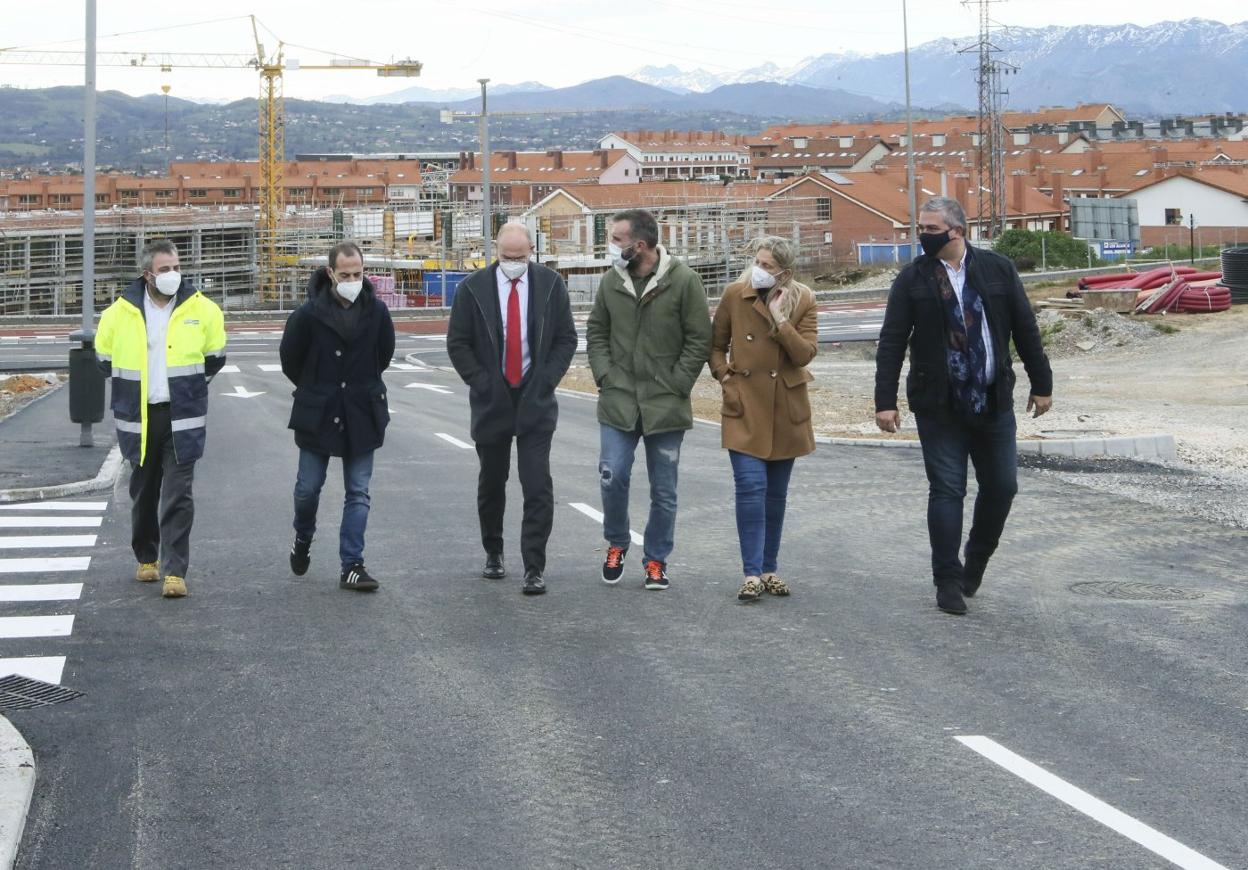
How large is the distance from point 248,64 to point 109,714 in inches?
4917

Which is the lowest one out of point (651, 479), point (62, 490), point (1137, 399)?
point (62, 490)

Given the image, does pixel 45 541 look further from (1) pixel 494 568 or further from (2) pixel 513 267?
(2) pixel 513 267

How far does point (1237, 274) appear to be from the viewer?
42406mm

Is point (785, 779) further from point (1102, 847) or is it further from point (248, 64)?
point (248, 64)

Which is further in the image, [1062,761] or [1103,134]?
[1103,134]

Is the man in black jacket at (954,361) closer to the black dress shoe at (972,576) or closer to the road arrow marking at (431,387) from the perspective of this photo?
the black dress shoe at (972,576)

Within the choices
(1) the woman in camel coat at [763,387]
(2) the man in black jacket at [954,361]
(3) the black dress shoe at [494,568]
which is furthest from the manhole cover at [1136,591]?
(3) the black dress shoe at [494,568]

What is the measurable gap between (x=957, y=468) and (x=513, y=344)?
2437mm

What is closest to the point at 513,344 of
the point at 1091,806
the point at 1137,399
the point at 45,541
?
the point at 45,541

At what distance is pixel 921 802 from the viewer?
530 centimetres

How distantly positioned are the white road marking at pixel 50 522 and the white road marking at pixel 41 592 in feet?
8.09

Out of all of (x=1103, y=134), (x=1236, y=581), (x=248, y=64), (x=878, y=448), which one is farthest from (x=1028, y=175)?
(x=1236, y=581)

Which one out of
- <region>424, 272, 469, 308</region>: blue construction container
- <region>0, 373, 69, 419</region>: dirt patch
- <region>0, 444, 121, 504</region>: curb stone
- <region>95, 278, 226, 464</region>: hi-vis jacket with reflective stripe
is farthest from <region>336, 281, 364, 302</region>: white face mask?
<region>424, 272, 469, 308</region>: blue construction container

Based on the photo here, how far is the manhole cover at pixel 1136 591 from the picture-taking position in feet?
29.0
